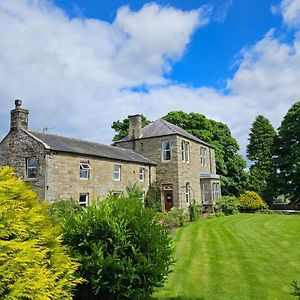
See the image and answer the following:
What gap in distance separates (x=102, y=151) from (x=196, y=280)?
54.3 feet

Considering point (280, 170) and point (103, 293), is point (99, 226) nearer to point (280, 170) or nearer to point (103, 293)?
point (103, 293)

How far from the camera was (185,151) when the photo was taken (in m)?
31.0

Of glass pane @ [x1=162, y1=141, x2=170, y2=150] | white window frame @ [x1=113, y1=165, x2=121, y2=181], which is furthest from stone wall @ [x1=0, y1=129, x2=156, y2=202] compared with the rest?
glass pane @ [x1=162, y1=141, x2=170, y2=150]

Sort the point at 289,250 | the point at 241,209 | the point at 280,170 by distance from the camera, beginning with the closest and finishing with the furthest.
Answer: the point at 289,250 → the point at 241,209 → the point at 280,170

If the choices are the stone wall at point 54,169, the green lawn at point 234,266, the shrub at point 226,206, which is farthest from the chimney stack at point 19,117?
the shrub at point 226,206

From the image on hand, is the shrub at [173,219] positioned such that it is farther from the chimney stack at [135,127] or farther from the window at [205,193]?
the chimney stack at [135,127]

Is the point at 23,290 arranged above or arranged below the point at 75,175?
below

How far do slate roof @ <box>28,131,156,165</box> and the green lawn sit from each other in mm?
8755

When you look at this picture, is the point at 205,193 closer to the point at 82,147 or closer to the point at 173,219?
the point at 173,219

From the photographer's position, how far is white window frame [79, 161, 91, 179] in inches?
854

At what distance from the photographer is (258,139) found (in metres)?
57.6

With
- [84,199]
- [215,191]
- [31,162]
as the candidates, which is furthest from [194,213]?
[31,162]

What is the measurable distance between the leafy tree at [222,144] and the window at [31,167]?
26714mm

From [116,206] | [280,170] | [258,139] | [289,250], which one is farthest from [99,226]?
[258,139]
